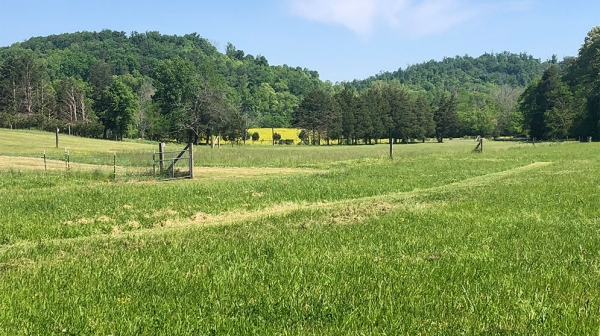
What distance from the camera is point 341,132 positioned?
115 m

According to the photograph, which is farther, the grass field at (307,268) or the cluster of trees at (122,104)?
the cluster of trees at (122,104)

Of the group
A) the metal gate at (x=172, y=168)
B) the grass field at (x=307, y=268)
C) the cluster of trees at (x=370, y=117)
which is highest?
the cluster of trees at (x=370, y=117)

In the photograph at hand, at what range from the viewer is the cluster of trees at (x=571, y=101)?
88.6m

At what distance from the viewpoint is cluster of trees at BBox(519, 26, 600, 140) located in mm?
88562

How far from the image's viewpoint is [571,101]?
97.9 m

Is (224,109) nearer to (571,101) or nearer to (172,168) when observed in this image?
(172,168)

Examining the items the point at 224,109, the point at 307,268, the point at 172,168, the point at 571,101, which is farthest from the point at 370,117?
the point at 307,268

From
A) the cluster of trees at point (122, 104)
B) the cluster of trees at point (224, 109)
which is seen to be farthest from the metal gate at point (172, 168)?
the cluster of trees at point (122, 104)

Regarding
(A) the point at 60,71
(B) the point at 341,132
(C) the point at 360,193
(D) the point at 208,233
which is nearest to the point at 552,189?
(C) the point at 360,193

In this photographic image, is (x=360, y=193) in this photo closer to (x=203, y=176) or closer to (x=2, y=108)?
(x=203, y=176)

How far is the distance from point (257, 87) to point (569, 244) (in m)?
186

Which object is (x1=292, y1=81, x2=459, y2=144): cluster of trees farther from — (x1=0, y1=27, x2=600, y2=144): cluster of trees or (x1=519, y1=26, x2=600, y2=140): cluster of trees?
(x1=519, y1=26, x2=600, y2=140): cluster of trees

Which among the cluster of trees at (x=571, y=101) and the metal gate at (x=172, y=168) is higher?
the cluster of trees at (x=571, y=101)

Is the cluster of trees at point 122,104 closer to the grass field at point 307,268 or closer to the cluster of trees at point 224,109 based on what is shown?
the cluster of trees at point 224,109
